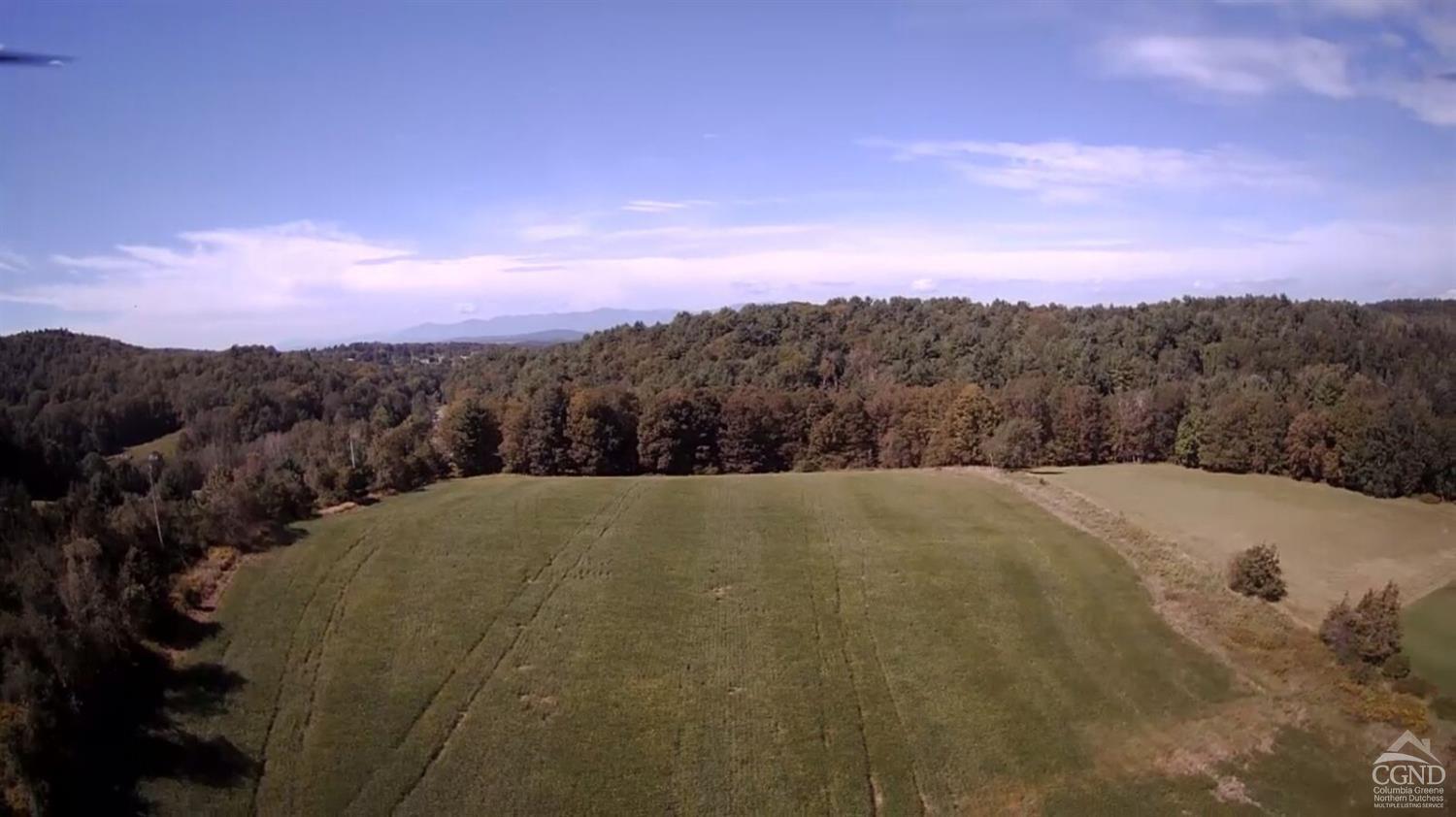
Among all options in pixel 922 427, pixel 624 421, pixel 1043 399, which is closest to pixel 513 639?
pixel 624 421

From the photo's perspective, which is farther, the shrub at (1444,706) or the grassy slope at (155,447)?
the grassy slope at (155,447)

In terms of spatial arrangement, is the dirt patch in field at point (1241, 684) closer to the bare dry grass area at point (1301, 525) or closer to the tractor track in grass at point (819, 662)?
the bare dry grass area at point (1301, 525)

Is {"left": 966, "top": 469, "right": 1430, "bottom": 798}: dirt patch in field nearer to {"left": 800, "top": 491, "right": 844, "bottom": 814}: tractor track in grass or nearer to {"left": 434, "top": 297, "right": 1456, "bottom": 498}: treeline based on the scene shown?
{"left": 800, "top": 491, "right": 844, "bottom": 814}: tractor track in grass

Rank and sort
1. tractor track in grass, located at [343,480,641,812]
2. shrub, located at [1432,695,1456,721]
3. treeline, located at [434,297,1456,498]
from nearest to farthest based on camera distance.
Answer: tractor track in grass, located at [343,480,641,812]
shrub, located at [1432,695,1456,721]
treeline, located at [434,297,1456,498]

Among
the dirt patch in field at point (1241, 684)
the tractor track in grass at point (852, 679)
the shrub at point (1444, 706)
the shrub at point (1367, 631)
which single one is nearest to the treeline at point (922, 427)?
the tractor track in grass at point (852, 679)

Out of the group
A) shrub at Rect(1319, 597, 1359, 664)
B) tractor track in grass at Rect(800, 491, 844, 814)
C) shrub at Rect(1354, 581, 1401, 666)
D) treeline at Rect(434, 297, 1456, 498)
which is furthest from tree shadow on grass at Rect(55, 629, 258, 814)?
shrub at Rect(1354, 581, 1401, 666)

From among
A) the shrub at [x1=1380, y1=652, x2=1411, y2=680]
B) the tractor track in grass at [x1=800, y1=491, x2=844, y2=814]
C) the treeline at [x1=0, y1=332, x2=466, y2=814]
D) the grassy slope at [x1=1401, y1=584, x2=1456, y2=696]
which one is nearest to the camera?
the tractor track in grass at [x1=800, y1=491, x2=844, y2=814]
